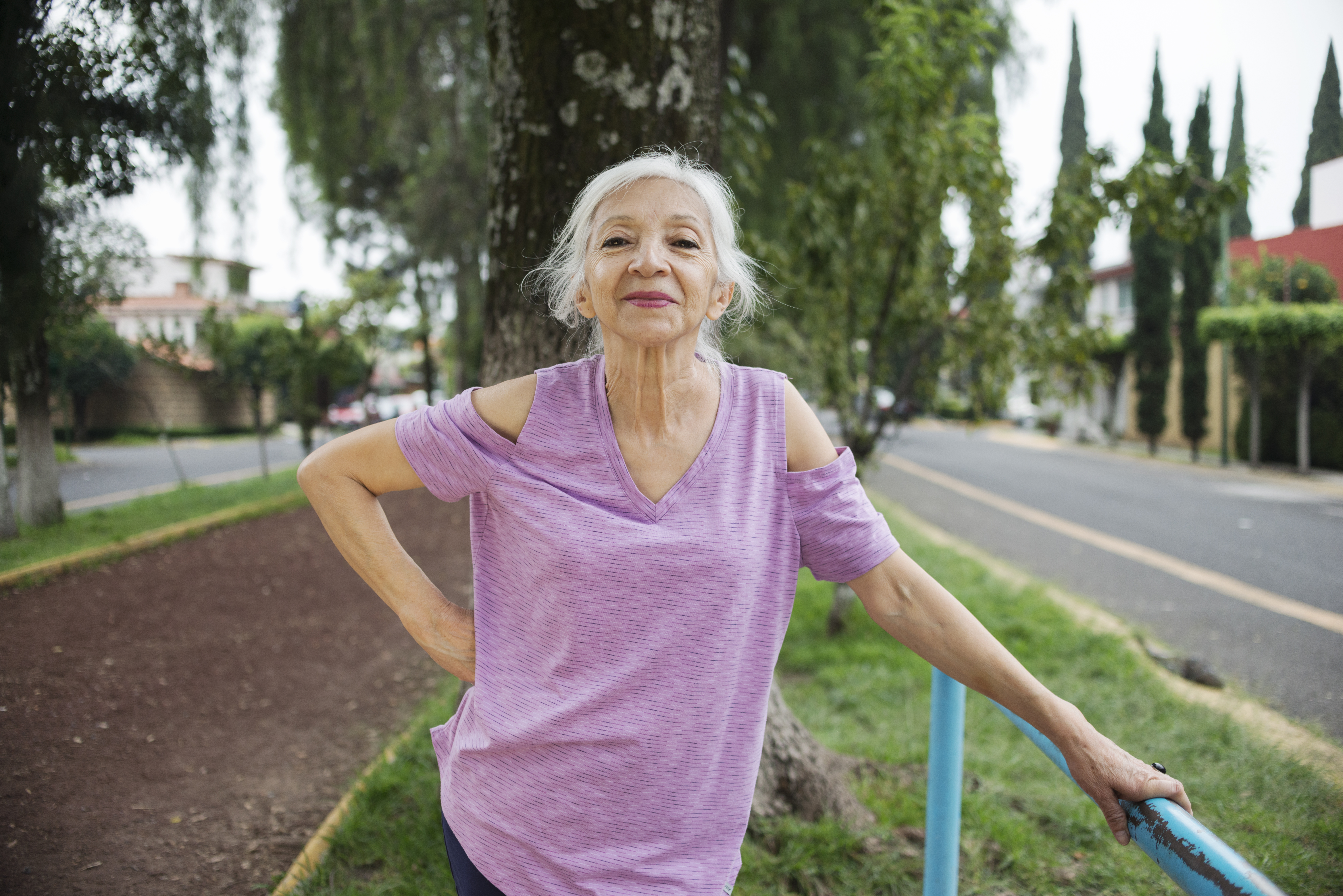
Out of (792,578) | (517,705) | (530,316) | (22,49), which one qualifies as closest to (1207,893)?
(792,578)

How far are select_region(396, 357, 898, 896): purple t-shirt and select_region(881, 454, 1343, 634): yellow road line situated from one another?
4.13 metres

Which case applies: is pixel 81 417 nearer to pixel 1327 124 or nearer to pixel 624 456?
pixel 624 456

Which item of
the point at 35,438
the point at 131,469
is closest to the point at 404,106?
the point at 131,469

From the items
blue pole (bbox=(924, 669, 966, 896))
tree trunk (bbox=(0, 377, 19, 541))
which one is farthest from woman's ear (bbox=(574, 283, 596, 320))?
tree trunk (bbox=(0, 377, 19, 541))

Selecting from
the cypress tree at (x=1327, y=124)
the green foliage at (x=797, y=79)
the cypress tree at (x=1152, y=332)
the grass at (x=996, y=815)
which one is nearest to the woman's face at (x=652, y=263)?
the grass at (x=996, y=815)

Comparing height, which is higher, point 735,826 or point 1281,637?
point 735,826

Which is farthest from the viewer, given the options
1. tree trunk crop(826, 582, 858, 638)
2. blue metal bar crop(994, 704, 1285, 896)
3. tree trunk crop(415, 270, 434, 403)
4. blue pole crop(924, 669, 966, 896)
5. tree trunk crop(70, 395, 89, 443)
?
tree trunk crop(415, 270, 434, 403)

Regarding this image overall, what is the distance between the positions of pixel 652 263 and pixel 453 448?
0.44 metres

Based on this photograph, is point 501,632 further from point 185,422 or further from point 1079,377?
point 1079,377

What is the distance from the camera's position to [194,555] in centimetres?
429

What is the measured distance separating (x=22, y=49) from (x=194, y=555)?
10.0 feet

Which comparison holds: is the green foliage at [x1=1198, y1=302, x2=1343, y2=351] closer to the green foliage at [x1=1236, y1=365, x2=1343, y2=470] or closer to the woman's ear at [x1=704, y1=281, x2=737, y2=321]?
the green foliage at [x1=1236, y1=365, x2=1343, y2=470]

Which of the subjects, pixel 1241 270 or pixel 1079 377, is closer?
pixel 1241 270

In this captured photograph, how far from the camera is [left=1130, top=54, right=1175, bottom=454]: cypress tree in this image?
1708cm
